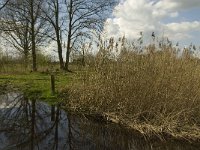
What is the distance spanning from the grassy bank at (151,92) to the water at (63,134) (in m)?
0.49

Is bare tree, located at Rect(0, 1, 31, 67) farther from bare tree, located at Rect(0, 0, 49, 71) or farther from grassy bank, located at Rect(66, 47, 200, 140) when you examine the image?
grassy bank, located at Rect(66, 47, 200, 140)

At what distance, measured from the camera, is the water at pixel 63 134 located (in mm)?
8531

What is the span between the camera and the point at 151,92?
10.4 metres

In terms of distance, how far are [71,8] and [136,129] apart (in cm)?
2701

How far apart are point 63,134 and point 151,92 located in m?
2.74

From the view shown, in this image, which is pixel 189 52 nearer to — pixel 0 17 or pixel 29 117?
pixel 29 117

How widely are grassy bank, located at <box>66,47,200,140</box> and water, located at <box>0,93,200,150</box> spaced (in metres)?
0.49

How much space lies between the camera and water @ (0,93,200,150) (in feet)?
28.0

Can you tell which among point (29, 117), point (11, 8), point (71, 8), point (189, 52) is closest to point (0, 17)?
point (11, 8)

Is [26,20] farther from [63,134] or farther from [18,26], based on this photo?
[63,134]

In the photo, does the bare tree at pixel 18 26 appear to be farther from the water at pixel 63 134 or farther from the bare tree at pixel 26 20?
the water at pixel 63 134

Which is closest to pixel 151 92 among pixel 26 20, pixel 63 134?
pixel 63 134

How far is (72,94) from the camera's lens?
491 inches

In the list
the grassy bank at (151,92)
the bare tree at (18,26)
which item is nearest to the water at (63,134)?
the grassy bank at (151,92)
